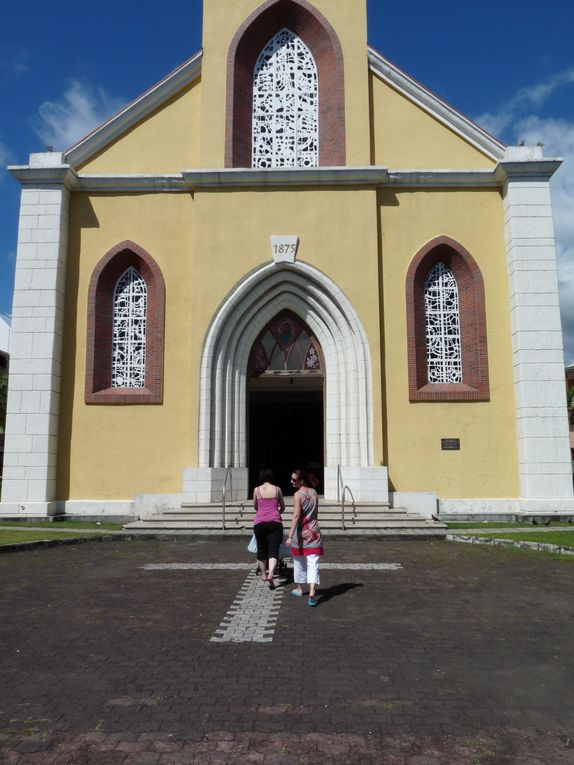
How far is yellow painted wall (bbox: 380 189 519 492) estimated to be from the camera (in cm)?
1375

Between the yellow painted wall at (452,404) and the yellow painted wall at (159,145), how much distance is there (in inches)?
193

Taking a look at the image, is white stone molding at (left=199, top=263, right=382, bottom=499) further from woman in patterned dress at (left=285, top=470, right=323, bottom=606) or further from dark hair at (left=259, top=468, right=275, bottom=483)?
woman in patterned dress at (left=285, top=470, right=323, bottom=606)

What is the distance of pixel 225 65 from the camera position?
1508 centimetres

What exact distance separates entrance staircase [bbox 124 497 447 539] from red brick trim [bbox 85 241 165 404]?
2897 millimetres

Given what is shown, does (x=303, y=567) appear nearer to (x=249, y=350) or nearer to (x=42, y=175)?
(x=249, y=350)

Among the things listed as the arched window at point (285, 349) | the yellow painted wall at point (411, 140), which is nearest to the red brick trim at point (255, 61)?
the yellow painted wall at point (411, 140)

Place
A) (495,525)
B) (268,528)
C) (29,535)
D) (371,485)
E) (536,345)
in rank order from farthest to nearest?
(536,345) < (371,485) < (495,525) < (29,535) < (268,528)

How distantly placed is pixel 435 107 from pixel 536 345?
6.31 meters

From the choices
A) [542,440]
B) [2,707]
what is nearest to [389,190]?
[542,440]

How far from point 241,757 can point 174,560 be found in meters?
6.08

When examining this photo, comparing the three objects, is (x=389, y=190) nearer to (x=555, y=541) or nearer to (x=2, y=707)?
(x=555, y=541)

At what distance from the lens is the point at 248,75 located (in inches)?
607

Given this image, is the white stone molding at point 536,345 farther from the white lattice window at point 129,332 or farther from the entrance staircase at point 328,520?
the white lattice window at point 129,332

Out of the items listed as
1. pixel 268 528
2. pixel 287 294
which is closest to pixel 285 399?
pixel 287 294
